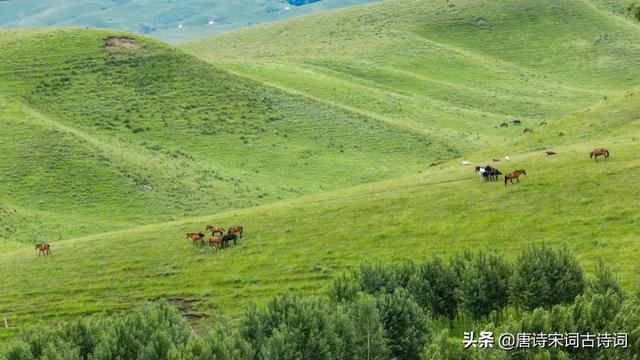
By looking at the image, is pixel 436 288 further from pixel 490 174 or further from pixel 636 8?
pixel 636 8

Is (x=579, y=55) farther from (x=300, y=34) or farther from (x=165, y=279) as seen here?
(x=165, y=279)

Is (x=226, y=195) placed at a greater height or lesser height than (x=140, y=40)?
lesser

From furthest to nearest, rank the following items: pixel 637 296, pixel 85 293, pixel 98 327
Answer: pixel 85 293
pixel 98 327
pixel 637 296

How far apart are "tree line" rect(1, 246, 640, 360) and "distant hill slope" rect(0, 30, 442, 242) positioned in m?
37.9

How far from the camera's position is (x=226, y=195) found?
2817 inches

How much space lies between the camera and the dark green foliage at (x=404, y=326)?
2528 centimetres

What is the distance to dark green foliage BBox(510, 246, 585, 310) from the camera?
88.3ft

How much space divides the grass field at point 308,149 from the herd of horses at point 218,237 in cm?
64

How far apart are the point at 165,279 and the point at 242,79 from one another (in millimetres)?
71639

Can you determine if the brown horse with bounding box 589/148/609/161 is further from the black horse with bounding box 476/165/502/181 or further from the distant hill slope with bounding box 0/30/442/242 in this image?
the distant hill slope with bounding box 0/30/442/242

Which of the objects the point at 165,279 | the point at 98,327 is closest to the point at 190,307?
the point at 165,279

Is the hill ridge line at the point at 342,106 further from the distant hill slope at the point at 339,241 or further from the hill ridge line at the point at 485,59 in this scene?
the hill ridge line at the point at 485,59

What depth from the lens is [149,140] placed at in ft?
282

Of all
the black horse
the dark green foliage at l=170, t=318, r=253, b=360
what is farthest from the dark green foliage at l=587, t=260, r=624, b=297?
the black horse
